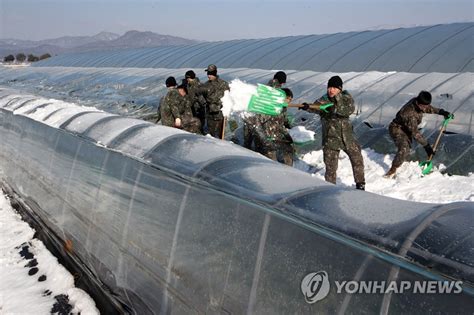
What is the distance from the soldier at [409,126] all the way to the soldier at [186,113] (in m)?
3.50

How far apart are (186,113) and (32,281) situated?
3.83 meters

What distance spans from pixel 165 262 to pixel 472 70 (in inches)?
360

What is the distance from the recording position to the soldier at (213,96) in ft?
24.4

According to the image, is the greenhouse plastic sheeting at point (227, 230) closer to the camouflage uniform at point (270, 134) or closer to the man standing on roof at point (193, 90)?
the camouflage uniform at point (270, 134)

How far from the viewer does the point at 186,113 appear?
7.68 metres

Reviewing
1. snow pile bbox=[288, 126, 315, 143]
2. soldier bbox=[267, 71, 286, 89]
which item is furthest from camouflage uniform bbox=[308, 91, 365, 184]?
snow pile bbox=[288, 126, 315, 143]

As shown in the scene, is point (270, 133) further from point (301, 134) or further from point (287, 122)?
point (301, 134)

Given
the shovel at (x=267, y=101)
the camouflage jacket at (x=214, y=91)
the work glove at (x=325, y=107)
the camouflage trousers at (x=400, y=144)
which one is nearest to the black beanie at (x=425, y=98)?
the camouflage trousers at (x=400, y=144)

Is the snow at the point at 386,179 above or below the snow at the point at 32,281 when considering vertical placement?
above

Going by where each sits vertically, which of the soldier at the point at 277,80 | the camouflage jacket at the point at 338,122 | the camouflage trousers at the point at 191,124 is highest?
the soldier at the point at 277,80

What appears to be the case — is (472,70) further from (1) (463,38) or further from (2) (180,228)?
(2) (180,228)

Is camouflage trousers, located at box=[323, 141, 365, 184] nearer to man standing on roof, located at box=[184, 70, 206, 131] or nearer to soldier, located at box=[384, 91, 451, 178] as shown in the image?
soldier, located at box=[384, 91, 451, 178]

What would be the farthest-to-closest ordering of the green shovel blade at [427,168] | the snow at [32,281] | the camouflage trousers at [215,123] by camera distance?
the camouflage trousers at [215,123]
the green shovel blade at [427,168]
the snow at [32,281]

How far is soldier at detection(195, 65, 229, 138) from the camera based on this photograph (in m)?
7.45
